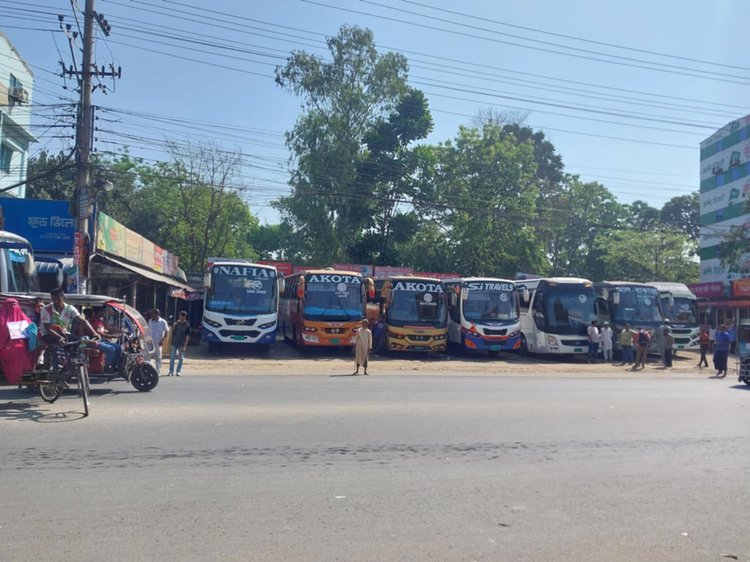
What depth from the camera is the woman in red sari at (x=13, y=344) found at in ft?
35.2

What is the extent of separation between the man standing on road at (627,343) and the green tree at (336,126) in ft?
69.0

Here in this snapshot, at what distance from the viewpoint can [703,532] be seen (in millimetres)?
5734

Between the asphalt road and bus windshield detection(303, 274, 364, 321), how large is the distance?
504 inches

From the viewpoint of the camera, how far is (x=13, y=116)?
33.4 meters

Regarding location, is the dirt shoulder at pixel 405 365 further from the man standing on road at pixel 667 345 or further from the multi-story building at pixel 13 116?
the multi-story building at pixel 13 116

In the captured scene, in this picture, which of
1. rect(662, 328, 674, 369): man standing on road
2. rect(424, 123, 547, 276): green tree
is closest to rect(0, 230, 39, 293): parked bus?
rect(662, 328, 674, 369): man standing on road

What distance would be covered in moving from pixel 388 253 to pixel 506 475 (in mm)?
40402

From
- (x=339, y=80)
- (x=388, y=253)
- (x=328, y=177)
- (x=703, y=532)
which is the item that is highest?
(x=339, y=80)

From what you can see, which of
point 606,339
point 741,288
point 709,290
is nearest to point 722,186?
point 709,290

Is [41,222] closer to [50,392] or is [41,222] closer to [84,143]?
[84,143]

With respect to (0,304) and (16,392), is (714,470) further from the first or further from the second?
(16,392)

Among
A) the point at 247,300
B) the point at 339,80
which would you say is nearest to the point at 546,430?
the point at 247,300

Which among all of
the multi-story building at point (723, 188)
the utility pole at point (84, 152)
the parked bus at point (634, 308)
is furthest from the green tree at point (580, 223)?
the utility pole at point (84, 152)

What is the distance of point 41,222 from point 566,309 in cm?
2057
